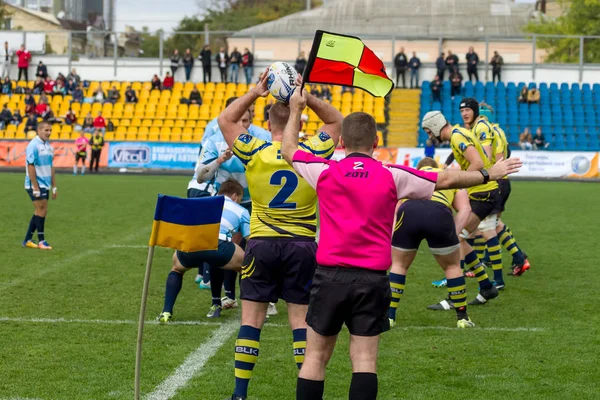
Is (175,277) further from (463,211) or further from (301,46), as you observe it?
(301,46)

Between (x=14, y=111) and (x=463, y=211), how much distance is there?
33.0 m

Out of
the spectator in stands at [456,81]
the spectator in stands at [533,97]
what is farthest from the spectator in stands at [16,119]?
the spectator in stands at [533,97]

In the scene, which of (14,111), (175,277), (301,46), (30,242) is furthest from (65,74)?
(175,277)

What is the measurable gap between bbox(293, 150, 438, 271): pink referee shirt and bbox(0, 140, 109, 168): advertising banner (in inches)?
1218

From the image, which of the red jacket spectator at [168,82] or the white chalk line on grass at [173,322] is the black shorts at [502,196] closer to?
the white chalk line on grass at [173,322]

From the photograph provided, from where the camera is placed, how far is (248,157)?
597 cm

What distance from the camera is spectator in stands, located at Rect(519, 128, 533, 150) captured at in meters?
34.3

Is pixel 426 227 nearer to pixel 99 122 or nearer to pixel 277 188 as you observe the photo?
pixel 277 188

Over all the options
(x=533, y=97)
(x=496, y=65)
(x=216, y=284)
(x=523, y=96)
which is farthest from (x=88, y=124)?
(x=216, y=284)

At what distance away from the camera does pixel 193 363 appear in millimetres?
7047

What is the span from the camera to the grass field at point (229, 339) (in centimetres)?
644

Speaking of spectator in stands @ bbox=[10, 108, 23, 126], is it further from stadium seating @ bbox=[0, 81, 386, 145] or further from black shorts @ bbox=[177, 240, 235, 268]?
black shorts @ bbox=[177, 240, 235, 268]

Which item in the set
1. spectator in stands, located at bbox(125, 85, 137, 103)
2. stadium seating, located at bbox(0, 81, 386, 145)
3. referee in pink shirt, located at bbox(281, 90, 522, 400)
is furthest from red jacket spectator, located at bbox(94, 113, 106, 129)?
referee in pink shirt, located at bbox(281, 90, 522, 400)

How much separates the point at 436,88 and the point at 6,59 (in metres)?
20.0
